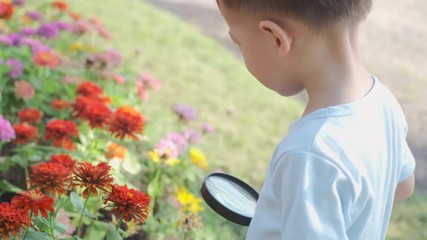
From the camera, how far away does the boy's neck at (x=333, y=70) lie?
51.7 inches

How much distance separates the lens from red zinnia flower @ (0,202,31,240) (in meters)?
1.45

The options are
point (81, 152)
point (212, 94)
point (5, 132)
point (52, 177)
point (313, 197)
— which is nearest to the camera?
point (313, 197)

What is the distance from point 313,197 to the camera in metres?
1.22

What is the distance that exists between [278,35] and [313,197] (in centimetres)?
29

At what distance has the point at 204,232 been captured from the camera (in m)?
2.25

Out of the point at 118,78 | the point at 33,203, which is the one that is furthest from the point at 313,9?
the point at 118,78

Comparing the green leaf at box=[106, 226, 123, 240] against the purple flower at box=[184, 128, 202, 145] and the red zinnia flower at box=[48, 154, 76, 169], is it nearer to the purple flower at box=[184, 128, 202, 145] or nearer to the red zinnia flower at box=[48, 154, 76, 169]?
the red zinnia flower at box=[48, 154, 76, 169]

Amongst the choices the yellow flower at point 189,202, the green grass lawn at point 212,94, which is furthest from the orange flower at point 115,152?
the green grass lawn at point 212,94

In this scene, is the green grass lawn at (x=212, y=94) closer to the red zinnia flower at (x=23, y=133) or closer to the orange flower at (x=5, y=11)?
the red zinnia flower at (x=23, y=133)

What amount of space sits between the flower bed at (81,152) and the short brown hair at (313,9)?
0.50m

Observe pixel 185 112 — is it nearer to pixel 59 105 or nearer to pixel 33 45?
pixel 59 105

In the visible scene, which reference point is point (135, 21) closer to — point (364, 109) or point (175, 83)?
point (175, 83)

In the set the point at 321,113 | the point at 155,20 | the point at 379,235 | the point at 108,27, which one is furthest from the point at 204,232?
the point at 155,20

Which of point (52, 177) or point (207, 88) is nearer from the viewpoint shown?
point (52, 177)
